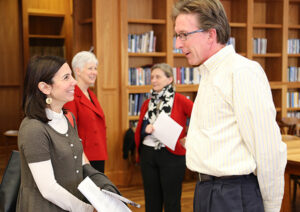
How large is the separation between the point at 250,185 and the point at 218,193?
0.15m

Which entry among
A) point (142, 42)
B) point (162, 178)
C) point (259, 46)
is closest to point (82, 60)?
point (162, 178)

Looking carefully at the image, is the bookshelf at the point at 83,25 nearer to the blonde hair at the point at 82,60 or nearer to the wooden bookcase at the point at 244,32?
the wooden bookcase at the point at 244,32

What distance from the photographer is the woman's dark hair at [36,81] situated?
196 centimetres

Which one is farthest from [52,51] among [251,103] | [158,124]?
[251,103]

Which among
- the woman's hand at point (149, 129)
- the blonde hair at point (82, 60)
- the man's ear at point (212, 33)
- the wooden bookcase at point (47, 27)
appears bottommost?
the woman's hand at point (149, 129)

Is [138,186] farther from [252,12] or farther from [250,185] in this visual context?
[250,185]

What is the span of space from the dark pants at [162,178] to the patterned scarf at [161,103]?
1.03ft

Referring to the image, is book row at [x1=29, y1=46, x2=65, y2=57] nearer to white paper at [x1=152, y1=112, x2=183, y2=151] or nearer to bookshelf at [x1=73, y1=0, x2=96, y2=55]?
bookshelf at [x1=73, y1=0, x2=96, y2=55]

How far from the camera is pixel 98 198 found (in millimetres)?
1789

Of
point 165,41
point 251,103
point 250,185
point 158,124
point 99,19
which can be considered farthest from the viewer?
point 165,41

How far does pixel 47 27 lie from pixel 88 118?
238 inches

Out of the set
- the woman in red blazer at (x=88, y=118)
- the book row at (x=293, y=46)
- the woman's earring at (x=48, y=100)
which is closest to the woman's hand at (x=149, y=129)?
the woman in red blazer at (x=88, y=118)

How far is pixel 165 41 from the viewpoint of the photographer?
19.0 feet

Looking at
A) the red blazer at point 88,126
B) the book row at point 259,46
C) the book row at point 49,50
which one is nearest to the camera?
the red blazer at point 88,126
